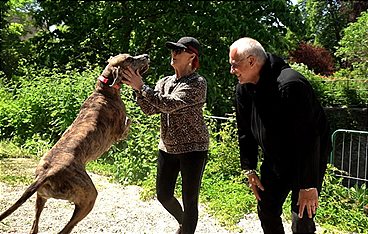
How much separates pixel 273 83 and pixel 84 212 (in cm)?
167

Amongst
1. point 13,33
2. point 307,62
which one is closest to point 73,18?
point 13,33

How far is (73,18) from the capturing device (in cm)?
1541

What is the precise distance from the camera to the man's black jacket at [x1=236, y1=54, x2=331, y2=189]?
3.25 meters

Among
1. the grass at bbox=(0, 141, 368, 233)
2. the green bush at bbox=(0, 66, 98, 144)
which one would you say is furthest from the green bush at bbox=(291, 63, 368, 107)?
the grass at bbox=(0, 141, 368, 233)

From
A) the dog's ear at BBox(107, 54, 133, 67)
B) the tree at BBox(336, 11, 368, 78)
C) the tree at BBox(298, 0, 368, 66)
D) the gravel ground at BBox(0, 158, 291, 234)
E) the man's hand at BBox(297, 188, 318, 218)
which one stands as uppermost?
the tree at BBox(298, 0, 368, 66)

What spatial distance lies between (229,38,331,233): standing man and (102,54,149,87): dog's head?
104cm

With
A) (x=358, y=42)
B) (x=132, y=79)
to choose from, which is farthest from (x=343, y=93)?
(x=132, y=79)

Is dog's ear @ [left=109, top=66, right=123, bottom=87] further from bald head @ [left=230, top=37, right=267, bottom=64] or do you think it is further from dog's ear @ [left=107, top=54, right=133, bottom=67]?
bald head @ [left=230, top=37, right=267, bottom=64]

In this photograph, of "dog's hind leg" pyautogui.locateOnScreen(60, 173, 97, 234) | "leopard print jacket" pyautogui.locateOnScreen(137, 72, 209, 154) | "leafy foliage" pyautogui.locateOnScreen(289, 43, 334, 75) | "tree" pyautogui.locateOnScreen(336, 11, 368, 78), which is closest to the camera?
"dog's hind leg" pyautogui.locateOnScreen(60, 173, 97, 234)

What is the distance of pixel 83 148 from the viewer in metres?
3.75

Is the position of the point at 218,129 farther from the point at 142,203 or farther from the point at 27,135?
the point at 27,135

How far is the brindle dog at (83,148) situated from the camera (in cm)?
343

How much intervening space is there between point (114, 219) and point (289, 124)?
3541 mm

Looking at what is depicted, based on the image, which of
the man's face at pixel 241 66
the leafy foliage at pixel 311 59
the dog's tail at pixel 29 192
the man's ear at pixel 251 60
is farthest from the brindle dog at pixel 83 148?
the leafy foliage at pixel 311 59
